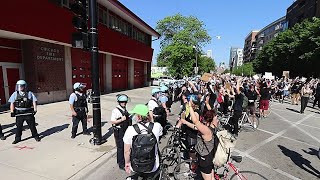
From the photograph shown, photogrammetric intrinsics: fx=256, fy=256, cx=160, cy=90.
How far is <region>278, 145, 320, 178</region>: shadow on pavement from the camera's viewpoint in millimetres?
6104

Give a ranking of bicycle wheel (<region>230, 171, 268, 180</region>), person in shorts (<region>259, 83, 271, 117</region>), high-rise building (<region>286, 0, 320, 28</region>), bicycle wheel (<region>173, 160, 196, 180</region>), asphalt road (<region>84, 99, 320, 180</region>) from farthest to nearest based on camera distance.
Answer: high-rise building (<region>286, 0, 320, 28</region>), person in shorts (<region>259, 83, 271, 117</region>), asphalt road (<region>84, 99, 320, 180</region>), bicycle wheel (<region>173, 160, 196, 180</region>), bicycle wheel (<region>230, 171, 268, 180</region>)

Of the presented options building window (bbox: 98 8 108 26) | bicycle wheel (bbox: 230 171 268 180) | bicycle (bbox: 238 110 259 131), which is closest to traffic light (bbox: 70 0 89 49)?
bicycle wheel (bbox: 230 171 268 180)

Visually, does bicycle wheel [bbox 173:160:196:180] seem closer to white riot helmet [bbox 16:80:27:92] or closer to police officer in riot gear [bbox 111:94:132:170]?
police officer in riot gear [bbox 111:94:132:170]

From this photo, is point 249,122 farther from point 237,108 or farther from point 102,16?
point 102,16

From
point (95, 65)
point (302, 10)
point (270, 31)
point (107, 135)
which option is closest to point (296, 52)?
point (302, 10)

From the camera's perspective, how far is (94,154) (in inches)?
258

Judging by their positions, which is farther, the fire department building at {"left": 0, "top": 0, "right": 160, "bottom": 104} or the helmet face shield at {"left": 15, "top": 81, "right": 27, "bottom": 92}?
the fire department building at {"left": 0, "top": 0, "right": 160, "bottom": 104}

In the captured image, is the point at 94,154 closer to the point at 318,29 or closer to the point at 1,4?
the point at 1,4

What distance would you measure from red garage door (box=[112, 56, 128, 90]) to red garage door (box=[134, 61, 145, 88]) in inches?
120

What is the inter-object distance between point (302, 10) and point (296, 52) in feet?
93.6

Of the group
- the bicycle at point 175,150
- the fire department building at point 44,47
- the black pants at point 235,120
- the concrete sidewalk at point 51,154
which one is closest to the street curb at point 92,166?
the concrete sidewalk at point 51,154

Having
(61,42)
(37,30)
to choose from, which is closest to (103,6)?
(61,42)

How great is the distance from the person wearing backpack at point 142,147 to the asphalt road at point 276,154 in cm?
198

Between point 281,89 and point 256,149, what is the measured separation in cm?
1824
